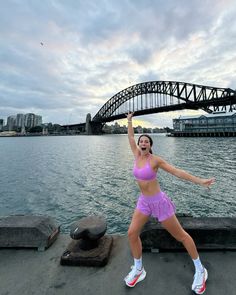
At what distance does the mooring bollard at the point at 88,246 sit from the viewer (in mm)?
3119

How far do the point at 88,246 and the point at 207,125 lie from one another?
4175 inches

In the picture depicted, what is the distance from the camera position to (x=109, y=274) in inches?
117

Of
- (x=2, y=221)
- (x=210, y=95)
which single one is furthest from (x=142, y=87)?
(x=2, y=221)

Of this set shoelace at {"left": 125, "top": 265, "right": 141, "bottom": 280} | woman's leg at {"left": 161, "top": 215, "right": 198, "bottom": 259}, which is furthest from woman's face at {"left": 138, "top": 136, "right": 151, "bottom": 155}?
shoelace at {"left": 125, "top": 265, "right": 141, "bottom": 280}

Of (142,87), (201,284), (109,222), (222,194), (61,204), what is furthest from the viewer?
(142,87)

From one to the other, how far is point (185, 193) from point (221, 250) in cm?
919

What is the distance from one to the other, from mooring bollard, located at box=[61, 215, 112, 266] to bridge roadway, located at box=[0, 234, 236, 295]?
9 centimetres

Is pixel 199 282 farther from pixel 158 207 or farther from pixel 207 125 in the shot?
pixel 207 125

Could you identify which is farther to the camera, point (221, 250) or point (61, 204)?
point (61, 204)

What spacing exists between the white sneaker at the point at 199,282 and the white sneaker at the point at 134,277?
628 millimetres

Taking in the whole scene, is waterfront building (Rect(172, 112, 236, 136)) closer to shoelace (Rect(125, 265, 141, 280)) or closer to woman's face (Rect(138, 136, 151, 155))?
woman's face (Rect(138, 136, 151, 155))

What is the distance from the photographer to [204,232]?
3.38 m

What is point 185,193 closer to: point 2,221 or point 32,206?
point 32,206

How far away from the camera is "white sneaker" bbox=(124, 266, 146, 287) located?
274 centimetres
